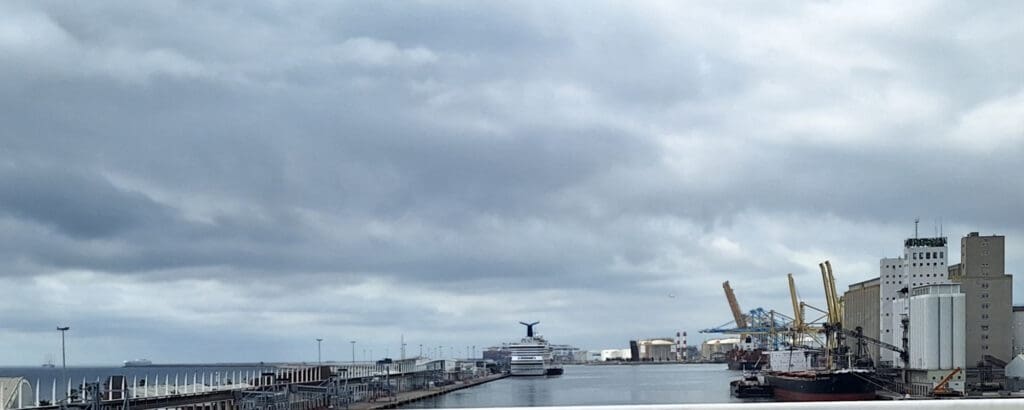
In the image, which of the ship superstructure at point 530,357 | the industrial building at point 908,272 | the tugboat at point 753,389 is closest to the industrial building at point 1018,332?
the industrial building at point 908,272

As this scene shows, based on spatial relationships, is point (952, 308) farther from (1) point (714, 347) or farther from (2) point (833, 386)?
(1) point (714, 347)

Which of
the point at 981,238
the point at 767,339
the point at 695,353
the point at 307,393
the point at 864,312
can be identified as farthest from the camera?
the point at 695,353

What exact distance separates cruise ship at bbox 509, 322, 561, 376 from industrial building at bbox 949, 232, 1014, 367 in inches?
2078

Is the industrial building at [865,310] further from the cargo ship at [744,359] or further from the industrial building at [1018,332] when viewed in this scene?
the cargo ship at [744,359]

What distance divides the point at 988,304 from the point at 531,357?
54644 millimetres

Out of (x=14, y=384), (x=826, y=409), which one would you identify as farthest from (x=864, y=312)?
(x=826, y=409)

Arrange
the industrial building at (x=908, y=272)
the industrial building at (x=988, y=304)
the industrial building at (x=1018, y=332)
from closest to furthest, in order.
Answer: the industrial building at (x=988, y=304) → the industrial building at (x=1018, y=332) → the industrial building at (x=908, y=272)

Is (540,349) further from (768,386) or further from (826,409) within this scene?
(826,409)

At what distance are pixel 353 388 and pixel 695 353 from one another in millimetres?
129391

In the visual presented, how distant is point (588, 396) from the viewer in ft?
164

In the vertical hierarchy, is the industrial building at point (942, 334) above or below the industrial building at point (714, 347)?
above

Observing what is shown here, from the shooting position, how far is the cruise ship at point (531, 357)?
9119cm

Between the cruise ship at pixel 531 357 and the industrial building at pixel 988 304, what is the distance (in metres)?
52.8

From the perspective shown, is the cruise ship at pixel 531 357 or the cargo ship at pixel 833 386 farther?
the cruise ship at pixel 531 357
